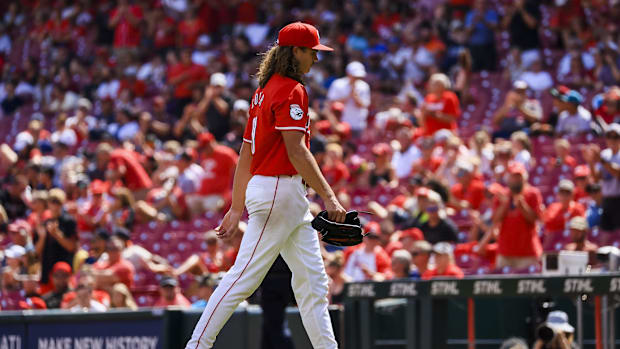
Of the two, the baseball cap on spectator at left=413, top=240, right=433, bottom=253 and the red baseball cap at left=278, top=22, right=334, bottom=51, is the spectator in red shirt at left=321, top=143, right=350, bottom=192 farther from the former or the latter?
the red baseball cap at left=278, top=22, right=334, bottom=51

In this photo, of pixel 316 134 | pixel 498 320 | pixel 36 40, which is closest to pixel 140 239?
pixel 316 134

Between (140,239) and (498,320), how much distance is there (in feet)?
21.4

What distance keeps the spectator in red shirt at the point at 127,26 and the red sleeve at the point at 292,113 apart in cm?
1549

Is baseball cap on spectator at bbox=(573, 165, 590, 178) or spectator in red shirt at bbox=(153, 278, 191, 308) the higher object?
baseball cap on spectator at bbox=(573, 165, 590, 178)

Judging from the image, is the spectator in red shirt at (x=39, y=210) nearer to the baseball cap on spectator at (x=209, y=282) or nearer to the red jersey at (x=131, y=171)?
the red jersey at (x=131, y=171)

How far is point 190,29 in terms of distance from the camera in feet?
64.0

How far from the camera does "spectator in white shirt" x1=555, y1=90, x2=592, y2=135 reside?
466 inches

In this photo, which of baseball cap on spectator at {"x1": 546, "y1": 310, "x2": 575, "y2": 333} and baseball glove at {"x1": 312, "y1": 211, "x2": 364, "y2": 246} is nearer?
baseball glove at {"x1": 312, "y1": 211, "x2": 364, "y2": 246}

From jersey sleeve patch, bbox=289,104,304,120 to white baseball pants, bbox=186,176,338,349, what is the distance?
0.30 metres

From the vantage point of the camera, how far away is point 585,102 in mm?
13422

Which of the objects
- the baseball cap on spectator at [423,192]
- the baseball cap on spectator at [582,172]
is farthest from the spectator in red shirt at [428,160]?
the baseball cap on spectator at [582,172]

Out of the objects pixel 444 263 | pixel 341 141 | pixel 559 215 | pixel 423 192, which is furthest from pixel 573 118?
pixel 444 263

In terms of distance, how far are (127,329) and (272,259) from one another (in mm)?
2198

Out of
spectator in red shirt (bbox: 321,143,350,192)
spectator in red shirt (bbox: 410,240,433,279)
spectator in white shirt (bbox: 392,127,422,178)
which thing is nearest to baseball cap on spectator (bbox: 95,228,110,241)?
spectator in red shirt (bbox: 321,143,350,192)
